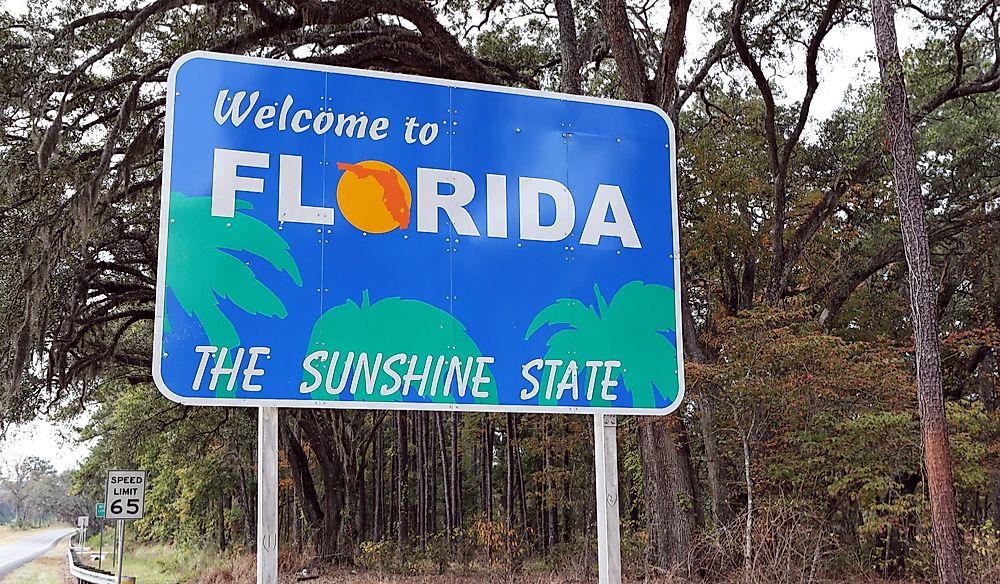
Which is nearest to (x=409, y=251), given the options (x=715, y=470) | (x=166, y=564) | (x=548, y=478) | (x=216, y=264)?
(x=216, y=264)

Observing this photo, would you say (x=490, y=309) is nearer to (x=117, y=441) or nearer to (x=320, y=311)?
(x=320, y=311)

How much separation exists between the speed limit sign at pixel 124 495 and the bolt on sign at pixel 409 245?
1506cm

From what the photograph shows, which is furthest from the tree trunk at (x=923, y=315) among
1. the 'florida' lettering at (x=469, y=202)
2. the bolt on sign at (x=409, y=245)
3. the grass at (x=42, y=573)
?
the grass at (x=42, y=573)

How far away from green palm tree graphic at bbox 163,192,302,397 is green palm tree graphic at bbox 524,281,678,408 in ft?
3.64

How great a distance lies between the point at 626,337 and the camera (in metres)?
4.03

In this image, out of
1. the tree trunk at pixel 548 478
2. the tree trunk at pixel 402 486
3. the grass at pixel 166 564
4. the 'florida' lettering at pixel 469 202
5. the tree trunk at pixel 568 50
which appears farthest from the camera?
the grass at pixel 166 564

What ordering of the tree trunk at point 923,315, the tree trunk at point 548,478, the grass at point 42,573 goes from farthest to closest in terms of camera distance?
the grass at point 42,573, the tree trunk at point 548,478, the tree trunk at point 923,315

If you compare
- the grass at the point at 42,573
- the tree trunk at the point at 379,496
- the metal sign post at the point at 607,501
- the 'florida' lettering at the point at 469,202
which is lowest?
the grass at the point at 42,573

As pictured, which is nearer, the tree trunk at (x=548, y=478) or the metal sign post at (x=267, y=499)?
the metal sign post at (x=267, y=499)

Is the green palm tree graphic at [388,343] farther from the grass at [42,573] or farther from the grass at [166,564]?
the grass at [42,573]

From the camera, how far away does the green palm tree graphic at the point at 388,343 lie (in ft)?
11.9

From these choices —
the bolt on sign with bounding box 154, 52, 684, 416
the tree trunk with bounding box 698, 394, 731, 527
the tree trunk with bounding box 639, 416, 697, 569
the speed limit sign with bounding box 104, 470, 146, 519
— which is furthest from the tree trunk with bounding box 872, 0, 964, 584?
the speed limit sign with bounding box 104, 470, 146, 519

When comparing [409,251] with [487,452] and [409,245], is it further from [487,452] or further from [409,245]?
[487,452]

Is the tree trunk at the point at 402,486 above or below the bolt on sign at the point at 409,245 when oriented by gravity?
below
